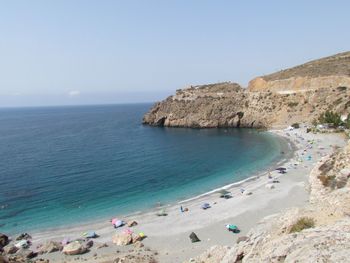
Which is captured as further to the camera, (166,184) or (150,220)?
(166,184)

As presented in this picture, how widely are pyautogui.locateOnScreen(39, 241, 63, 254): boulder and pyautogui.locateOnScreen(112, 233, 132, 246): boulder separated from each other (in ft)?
16.7

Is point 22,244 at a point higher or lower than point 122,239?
lower

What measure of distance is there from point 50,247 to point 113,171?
2830 cm

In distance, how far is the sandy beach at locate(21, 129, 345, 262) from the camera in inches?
1173

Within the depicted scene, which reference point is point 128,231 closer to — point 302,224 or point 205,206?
point 205,206

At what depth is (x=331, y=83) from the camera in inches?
3895

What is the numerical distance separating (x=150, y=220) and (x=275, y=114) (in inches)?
2996

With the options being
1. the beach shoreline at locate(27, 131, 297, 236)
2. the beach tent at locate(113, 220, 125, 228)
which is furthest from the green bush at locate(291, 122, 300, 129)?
the beach tent at locate(113, 220, 125, 228)

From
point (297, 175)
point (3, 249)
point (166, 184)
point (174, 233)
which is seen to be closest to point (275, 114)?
point (297, 175)

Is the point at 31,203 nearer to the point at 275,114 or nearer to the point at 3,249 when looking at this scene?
the point at 3,249

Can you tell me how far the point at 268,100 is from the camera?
10750cm

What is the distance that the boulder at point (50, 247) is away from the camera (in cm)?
3092

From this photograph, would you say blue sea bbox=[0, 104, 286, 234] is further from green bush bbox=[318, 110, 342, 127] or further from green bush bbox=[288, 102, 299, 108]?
green bush bbox=[288, 102, 299, 108]

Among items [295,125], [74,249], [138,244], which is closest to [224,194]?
[138,244]
